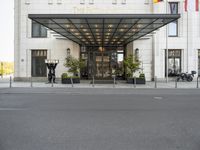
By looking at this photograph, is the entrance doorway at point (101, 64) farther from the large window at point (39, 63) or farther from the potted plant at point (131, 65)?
the potted plant at point (131, 65)

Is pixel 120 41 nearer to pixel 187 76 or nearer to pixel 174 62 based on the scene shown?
pixel 174 62

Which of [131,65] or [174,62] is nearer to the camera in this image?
[131,65]

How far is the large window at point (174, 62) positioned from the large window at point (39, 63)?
55.0 feet

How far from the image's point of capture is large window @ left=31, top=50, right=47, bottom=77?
97.8 ft

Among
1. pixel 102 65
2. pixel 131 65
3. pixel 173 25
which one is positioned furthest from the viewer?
pixel 102 65

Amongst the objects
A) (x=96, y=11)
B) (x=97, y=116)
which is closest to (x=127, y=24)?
(x=96, y=11)

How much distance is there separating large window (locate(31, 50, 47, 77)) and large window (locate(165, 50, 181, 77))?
1678 cm

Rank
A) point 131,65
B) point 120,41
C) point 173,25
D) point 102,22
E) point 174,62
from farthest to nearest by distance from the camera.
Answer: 1. point 173,25
2. point 174,62
3. point 120,41
4. point 131,65
5. point 102,22

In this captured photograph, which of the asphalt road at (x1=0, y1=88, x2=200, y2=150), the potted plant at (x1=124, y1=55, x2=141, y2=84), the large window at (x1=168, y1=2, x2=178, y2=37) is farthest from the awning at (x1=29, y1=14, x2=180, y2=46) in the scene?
the asphalt road at (x1=0, y1=88, x2=200, y2=150)

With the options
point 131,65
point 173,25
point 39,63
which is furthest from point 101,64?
point 173,25

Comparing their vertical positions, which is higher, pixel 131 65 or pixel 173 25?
pixel 173 25

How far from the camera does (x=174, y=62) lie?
98.0 feet

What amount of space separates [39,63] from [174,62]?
18.2 metres

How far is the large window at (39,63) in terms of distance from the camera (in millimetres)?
29812
